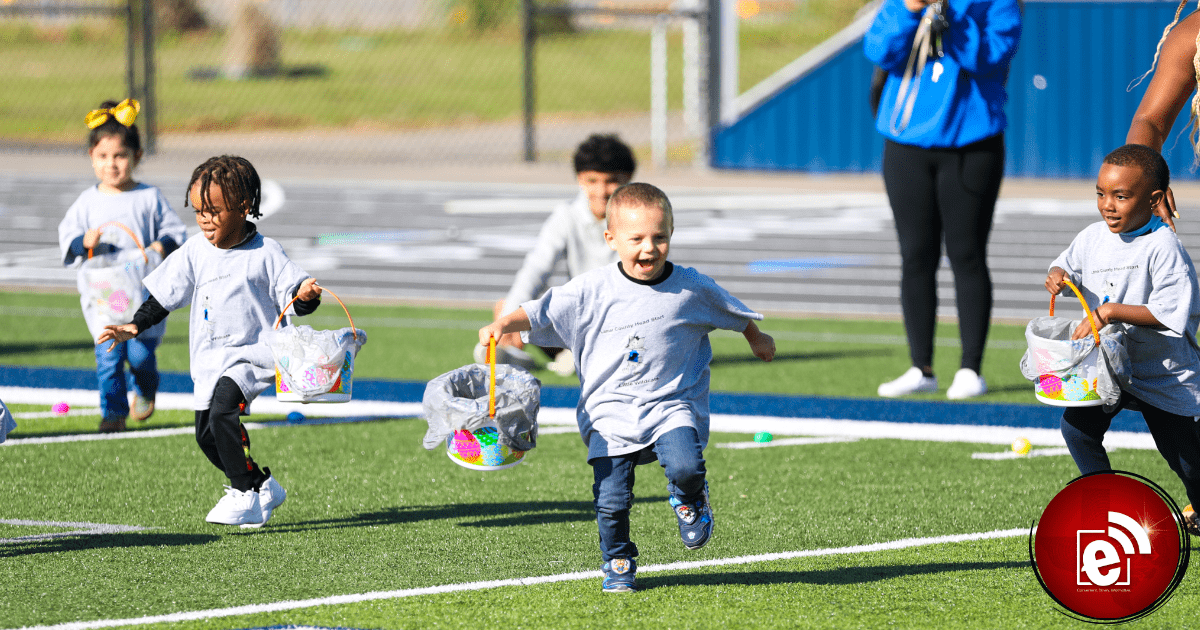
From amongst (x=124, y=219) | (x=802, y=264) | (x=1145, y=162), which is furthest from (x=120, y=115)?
(x=802, y=264)

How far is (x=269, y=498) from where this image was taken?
5.22 meters

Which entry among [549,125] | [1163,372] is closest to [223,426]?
[1163,372]

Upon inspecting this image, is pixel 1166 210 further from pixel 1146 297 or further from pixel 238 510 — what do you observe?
pixel 238 510

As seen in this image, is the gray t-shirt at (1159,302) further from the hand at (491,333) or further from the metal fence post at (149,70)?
the metal fence post at (149,70)

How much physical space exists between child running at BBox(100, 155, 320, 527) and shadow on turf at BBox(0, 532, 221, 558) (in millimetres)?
123

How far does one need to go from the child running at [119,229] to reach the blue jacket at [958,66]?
12.0ft

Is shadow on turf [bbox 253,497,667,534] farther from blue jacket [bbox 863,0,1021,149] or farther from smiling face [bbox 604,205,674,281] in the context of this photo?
blue jacket [bbox 863,0,1021,149]

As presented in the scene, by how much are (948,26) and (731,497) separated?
3203mm

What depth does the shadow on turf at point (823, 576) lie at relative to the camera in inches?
177

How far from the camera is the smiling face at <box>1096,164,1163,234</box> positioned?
15.0ft

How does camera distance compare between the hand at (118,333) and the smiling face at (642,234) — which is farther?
the hand at (118,333)

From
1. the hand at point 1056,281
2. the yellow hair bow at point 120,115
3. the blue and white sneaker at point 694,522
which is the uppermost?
the yellow hair bow at point 120,115

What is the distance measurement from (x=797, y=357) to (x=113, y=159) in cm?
445

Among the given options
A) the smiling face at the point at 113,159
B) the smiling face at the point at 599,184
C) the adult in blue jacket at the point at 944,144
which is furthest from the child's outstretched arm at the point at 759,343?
the smiling face at the point at 113,159
